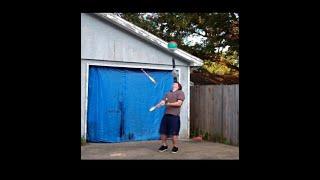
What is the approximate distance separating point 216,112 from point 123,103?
78.6 inches

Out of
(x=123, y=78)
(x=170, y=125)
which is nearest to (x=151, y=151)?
(x=170, y=125)

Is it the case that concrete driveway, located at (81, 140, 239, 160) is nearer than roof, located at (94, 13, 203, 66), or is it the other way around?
concrete driveway, located at (81, 140, 239, 160)

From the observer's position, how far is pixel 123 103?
7973 millimetres

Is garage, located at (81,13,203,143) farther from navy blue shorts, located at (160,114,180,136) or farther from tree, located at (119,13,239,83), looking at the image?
tree, located at (119,13,239,83)

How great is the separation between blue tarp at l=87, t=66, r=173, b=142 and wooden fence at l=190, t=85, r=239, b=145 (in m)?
0.84

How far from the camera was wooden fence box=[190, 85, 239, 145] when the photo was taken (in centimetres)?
803

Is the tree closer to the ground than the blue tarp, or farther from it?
farther from it

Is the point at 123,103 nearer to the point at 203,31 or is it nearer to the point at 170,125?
the point at 170,125

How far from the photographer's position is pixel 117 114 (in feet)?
25.9

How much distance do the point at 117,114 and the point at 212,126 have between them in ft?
6.81

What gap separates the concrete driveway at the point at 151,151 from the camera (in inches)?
259

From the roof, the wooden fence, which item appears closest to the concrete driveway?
the wooden fence
